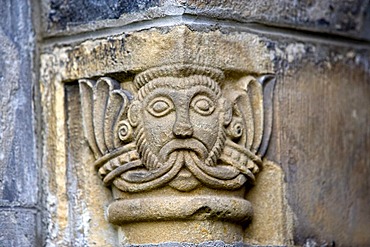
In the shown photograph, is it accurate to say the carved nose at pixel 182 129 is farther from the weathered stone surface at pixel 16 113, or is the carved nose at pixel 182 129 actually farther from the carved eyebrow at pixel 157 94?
the weathered stone surface at pixel 16 113

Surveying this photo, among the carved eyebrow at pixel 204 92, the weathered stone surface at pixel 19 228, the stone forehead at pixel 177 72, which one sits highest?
the stone forehead at pixel 177 72

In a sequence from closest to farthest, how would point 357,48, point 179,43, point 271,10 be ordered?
point 179,43 < point 271,10 < point 357,48

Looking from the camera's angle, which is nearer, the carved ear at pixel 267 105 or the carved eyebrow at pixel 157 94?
the carved eyebrow at pixel 157 94

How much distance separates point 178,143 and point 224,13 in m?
0.36

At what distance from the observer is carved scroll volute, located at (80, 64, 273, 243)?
8.93 feet

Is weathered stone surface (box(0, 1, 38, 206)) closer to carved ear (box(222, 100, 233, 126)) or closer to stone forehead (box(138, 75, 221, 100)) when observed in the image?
stone forehead (box(138, 75, 221, 100))

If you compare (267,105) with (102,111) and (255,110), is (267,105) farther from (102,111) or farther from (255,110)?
(102,111)

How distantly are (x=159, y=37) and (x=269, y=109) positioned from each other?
1.12ft

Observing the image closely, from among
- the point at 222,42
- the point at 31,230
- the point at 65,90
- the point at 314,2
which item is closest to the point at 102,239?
Answer: the point at 31,230

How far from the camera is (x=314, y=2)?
9.93 ft

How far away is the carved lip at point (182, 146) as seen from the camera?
107 inches

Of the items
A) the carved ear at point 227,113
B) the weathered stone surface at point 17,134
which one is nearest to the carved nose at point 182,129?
the carved ear at point 227,113

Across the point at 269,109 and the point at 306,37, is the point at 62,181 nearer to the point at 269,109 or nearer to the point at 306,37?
the point at 269,109

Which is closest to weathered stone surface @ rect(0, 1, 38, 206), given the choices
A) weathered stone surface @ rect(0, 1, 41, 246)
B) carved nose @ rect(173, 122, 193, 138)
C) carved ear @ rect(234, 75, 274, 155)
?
weathered stone surface @ rect(0, 1, 41, 246)
